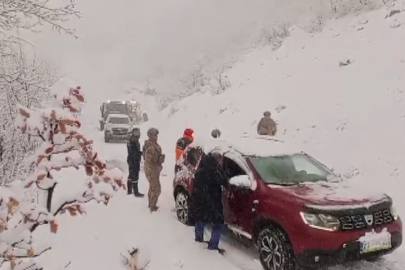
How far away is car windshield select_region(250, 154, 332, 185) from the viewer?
656 centimetres

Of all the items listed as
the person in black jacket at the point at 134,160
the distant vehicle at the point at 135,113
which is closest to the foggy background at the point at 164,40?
the distant vehicle at the point at 135,113

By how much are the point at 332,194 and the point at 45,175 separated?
14.2 feet

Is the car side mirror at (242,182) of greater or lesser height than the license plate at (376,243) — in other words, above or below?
above

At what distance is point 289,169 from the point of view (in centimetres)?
688

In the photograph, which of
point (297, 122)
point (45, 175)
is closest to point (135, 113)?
point (297, 122)

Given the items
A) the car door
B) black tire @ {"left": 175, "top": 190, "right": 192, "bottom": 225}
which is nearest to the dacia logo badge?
the car door

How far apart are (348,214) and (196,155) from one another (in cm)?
334

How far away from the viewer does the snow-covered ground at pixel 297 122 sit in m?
6.54

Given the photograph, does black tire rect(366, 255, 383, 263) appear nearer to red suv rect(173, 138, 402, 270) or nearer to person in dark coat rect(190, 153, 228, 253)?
red suv rect(173, 138, 402, 270)

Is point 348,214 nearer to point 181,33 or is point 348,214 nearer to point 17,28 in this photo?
point 17,28

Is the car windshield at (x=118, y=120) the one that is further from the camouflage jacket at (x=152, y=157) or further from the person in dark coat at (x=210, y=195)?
the person in dark coat at (x=210, y=195)

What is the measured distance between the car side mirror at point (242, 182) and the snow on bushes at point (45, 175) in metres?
3.89

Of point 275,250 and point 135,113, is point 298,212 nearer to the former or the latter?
point 275,250

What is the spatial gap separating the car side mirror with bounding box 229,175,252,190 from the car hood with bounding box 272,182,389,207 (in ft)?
1.47
